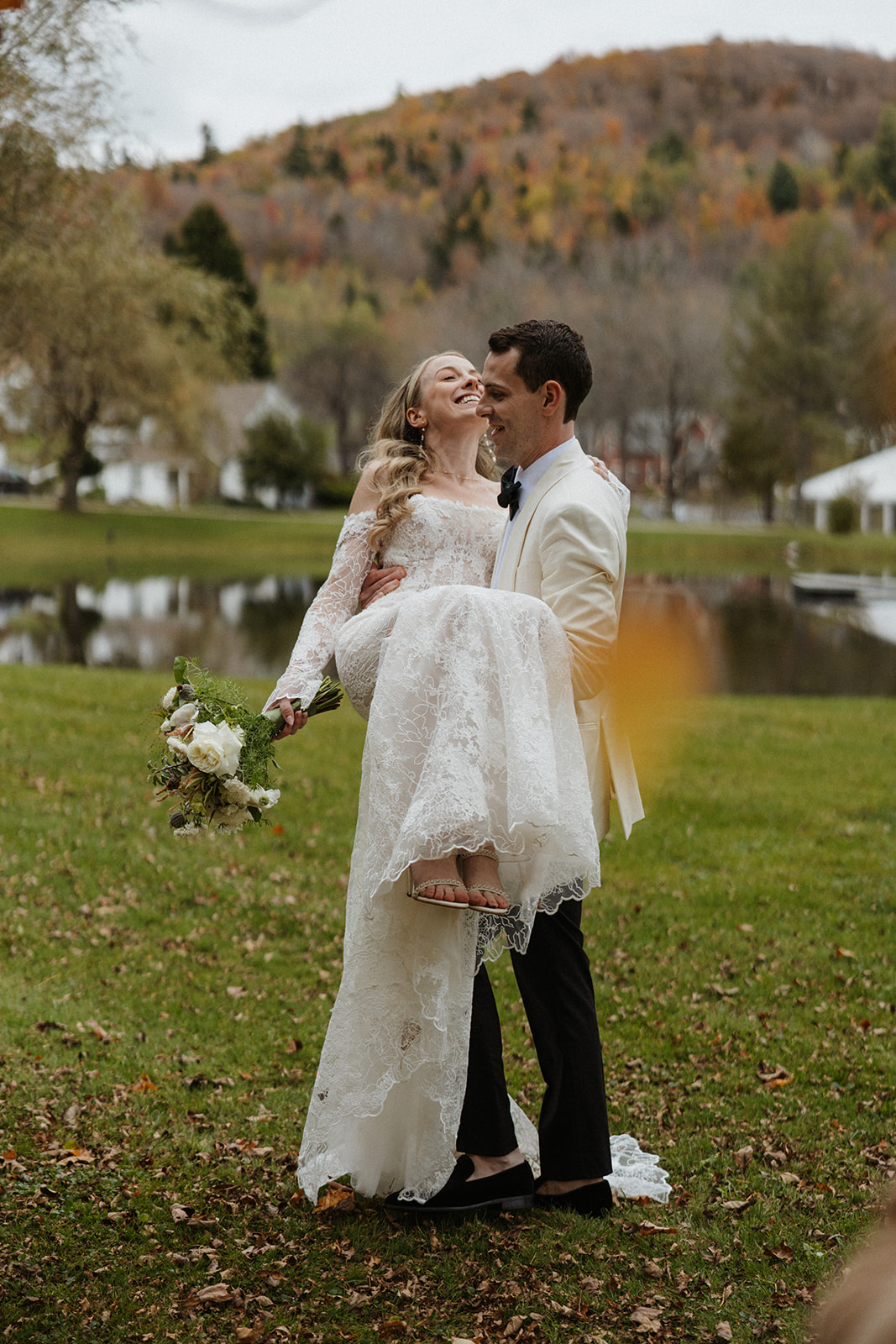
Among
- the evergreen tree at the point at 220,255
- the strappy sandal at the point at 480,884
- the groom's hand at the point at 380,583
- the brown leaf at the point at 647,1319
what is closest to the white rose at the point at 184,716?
the groom's hand at the point at 380,583

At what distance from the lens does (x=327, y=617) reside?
170 inches

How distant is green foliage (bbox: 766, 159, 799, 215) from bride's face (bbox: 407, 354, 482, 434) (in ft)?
368

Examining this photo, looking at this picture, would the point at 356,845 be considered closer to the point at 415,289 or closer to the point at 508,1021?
the point at 508,1021

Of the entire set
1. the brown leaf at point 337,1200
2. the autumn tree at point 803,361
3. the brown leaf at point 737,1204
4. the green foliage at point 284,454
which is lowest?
the brown leaf at point 737,1204

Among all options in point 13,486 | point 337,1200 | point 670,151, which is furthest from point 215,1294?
point 670,151

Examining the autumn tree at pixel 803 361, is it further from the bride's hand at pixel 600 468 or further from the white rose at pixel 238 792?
the white rose at pixel 238 792

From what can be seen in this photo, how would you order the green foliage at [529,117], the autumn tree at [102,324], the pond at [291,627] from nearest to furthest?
the pond at [291,627]
the autumn tree at [102,324]
the green foliage at [529,117]

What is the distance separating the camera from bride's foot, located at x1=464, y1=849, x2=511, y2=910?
3.53 m

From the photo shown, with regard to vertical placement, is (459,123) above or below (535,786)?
above

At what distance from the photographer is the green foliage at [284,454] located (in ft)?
208

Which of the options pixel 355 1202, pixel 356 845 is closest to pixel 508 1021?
pixel 355 1202

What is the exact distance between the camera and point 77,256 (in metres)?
25.4

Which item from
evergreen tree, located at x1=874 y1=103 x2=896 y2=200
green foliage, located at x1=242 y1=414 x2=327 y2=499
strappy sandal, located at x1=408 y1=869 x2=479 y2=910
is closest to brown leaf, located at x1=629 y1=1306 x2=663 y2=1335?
strappy sandal, located at x1=408 y1=869 x2=479 y2=910

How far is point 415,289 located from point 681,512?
3481 cm
